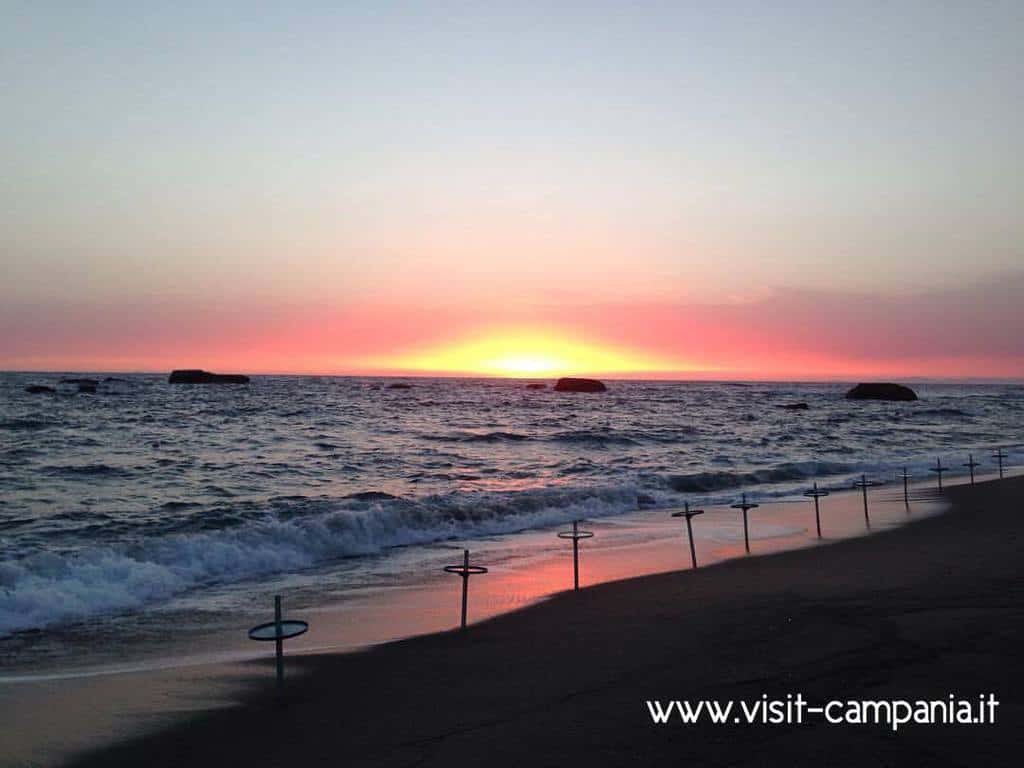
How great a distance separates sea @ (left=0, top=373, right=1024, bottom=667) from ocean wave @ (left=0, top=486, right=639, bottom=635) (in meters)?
0.05

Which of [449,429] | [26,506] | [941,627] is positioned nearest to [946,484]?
[941,627]

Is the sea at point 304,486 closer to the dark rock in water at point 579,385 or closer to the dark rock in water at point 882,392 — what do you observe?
the dark rock in water at point 882,392

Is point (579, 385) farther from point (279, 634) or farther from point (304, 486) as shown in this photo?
point (279, 634)

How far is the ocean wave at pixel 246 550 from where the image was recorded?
477 inches

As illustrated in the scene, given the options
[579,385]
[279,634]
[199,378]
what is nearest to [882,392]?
[579,385]

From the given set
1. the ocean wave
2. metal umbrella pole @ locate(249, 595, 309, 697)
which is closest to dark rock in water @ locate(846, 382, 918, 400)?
the ocean wave

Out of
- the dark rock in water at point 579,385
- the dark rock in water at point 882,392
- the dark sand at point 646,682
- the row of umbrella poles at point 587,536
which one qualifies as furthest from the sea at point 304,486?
the dark rock in water at point 579,385

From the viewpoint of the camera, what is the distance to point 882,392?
123 m

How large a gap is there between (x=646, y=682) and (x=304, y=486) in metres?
20.6

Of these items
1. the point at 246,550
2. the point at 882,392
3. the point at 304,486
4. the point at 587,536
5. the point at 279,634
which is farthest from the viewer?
the point at 882,392

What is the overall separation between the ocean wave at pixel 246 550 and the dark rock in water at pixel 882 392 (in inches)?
4217

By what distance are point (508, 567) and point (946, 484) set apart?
2089cm

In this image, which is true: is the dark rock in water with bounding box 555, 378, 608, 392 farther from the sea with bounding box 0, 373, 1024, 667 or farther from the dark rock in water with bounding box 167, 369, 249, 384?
the sea with bounding box 0, 373, 1024, 667

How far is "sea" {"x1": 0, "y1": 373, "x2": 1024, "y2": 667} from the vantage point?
13.7 meters
